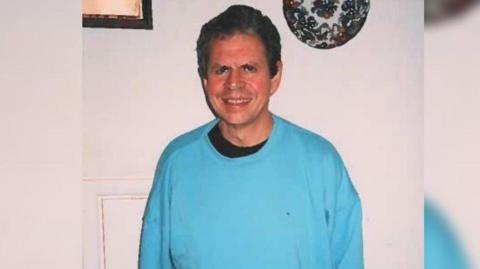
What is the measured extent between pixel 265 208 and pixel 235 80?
35 cm

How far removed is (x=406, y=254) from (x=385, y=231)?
0.38 feet

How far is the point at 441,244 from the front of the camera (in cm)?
58

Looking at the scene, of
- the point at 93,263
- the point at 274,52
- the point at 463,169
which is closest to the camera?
the point at 463,169

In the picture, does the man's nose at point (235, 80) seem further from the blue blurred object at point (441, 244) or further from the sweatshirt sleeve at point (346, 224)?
the blue blurred object at point (441, 244)

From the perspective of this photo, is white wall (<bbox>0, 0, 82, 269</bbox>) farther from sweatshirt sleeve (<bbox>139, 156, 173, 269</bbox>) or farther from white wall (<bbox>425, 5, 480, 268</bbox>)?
white wall (<bbox>425, 5, 480, 268</bbox>)

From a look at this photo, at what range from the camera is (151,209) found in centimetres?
127

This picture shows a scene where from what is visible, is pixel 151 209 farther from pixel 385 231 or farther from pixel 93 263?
pixel 385 231

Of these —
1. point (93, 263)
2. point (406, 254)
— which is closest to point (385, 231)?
point (406, 254)

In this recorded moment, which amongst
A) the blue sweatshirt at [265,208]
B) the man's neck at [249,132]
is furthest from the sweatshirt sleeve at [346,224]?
the man's neck at [249,132]

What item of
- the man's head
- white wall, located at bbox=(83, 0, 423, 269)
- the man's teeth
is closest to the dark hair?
the man's head

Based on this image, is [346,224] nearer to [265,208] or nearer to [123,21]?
[265,208]

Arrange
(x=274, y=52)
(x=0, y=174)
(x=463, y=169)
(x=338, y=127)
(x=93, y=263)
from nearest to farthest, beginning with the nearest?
(x=463, y=169) → (x=0, y=174) → (x=274, y=52) → (x=93, y=263) → (x=338, y=127)

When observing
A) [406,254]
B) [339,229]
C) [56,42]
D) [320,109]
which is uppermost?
[56,42]

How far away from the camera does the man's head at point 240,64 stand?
1.12 meters
